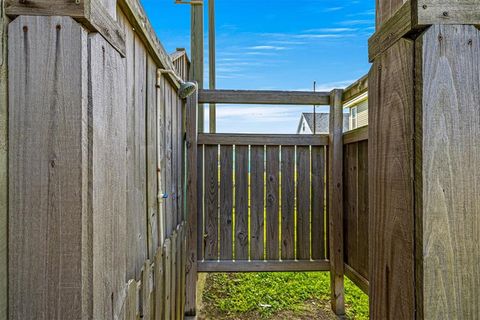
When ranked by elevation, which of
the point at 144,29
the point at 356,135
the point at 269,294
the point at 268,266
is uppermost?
the point at 144,29

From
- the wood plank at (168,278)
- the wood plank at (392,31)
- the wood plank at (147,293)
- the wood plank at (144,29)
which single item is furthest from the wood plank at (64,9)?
the wood plank at (168,278)

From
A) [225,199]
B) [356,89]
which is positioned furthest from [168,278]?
[356,89]

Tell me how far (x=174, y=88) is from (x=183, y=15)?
116 centimetres

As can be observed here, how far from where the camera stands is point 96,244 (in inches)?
28.6

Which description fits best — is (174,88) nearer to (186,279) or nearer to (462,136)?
(186,279)

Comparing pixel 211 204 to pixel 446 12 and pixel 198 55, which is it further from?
pixel 446 12

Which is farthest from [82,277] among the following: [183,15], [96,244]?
[183,15]

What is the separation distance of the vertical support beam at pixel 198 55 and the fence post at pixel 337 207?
1.15 metres

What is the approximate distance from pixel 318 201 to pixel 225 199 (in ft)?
2.71

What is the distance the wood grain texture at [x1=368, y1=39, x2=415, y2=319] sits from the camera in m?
0.69

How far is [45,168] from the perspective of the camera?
0.66 m

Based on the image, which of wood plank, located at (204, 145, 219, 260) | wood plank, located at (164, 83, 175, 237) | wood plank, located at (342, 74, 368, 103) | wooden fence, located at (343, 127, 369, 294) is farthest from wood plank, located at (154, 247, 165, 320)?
wood plank, located at (342, 74, 368, 103)

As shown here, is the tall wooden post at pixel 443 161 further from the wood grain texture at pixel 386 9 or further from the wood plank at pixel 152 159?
the wood plank at pixel 152 159

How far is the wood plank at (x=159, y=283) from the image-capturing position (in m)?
1.62
